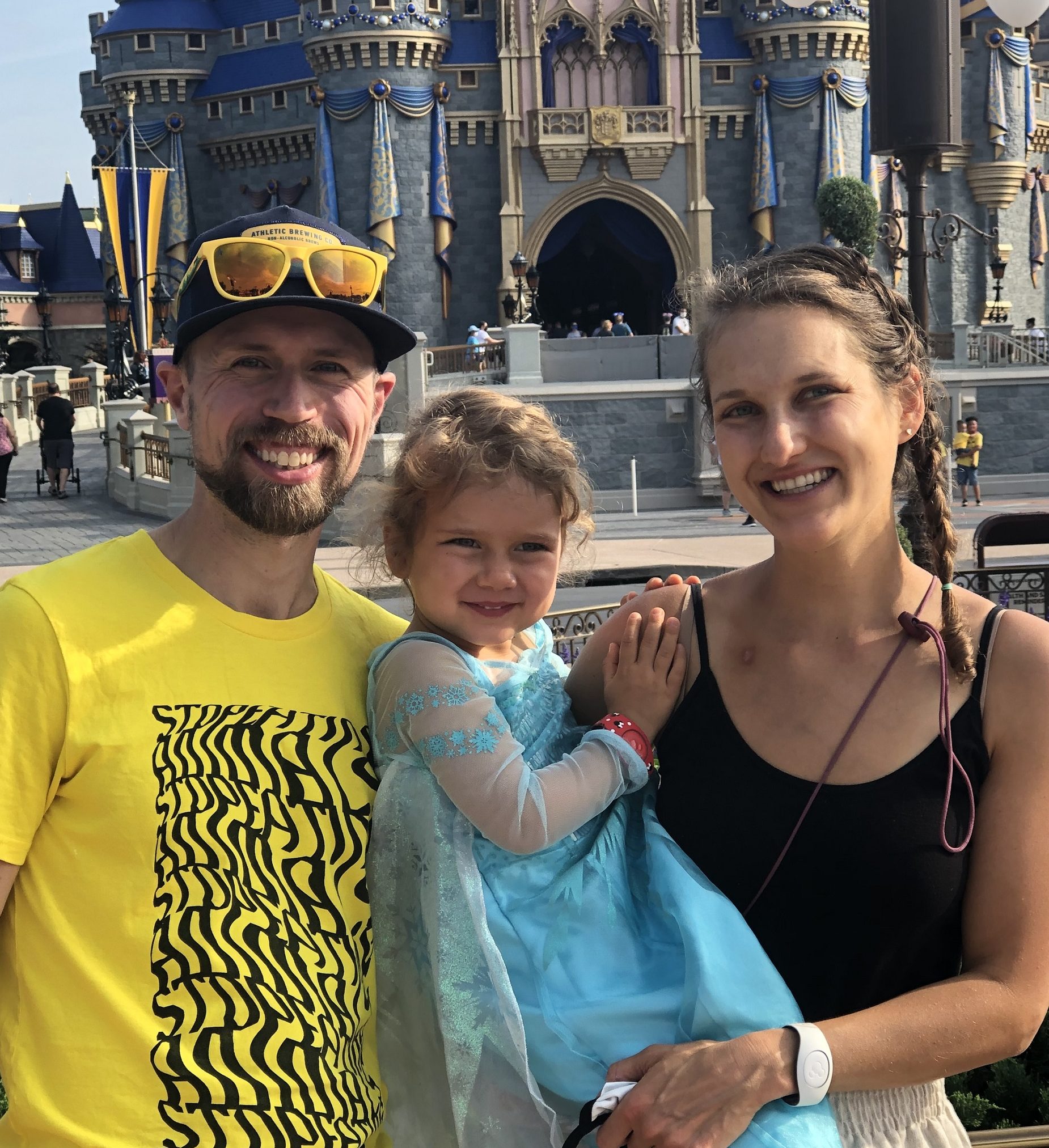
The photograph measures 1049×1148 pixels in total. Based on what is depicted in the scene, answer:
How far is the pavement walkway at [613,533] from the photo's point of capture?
12984 mm

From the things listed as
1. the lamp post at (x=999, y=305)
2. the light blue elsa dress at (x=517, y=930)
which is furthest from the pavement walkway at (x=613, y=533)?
the lamp post at (x=999, y=305)

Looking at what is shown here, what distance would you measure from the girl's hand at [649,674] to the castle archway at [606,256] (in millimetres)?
28562

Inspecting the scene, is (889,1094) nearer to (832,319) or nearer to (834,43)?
(832,319)

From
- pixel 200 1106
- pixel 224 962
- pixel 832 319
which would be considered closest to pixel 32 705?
pixel 224 962

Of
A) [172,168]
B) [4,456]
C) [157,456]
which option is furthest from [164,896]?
[172,168]

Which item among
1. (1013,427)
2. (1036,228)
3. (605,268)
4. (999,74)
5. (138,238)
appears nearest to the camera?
(1013,427)

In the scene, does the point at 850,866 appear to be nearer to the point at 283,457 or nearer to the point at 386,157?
the point at 283,457

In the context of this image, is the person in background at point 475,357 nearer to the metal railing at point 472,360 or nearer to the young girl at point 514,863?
the metal railing at point 472,360

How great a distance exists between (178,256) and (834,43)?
52.5 ft

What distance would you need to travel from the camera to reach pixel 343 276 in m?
2.12

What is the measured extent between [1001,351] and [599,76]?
486 inches

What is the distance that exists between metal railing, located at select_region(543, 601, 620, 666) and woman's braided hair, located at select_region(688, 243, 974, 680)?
3.89 meters

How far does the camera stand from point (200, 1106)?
177 cm

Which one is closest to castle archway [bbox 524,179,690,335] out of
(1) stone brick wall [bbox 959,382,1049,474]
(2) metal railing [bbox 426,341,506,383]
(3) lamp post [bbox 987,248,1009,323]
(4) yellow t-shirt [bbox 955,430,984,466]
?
(2) metal railing [bbox 426,341,506,383]
